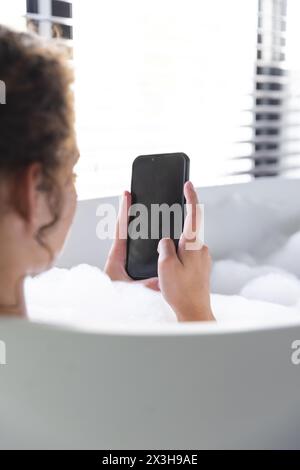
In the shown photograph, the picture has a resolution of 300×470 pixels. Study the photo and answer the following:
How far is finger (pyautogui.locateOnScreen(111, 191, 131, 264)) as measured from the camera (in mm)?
993

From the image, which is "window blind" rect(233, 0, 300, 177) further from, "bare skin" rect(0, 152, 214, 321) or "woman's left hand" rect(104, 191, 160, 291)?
"bare skin" rect(0, 152, 214, 321)

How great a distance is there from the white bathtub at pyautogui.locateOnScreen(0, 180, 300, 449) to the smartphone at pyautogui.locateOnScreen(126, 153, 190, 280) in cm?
44

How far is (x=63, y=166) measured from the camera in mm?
505

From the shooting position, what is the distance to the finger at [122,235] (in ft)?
3.26

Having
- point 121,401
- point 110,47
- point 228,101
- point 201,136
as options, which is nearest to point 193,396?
point 121,401

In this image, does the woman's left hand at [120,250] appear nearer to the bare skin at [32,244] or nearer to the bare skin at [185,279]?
the bare skin at [185,279]

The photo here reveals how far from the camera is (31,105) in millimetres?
464

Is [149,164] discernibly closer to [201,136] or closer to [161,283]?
[161,283]

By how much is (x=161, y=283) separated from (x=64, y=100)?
35cm

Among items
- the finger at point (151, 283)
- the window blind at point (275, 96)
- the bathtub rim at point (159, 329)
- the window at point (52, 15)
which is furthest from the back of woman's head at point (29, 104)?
the window blind at point (275, 96)

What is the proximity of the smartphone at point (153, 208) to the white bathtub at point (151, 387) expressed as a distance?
439 mm

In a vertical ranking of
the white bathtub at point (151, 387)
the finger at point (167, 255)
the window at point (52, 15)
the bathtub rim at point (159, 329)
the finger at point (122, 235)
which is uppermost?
the window at point (52, 15)

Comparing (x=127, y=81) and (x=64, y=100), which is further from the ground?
(x=127, y=81)

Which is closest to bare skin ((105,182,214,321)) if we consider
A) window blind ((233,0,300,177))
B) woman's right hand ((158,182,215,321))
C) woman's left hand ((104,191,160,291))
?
woman's right hand ((158,182,215,321))
